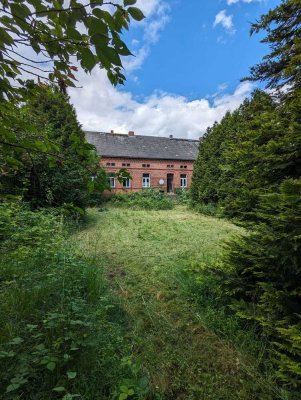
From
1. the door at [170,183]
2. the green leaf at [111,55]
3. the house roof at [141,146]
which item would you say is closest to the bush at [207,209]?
the green leaf at [111,55]

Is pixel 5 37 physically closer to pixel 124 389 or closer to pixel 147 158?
pixel 124 389

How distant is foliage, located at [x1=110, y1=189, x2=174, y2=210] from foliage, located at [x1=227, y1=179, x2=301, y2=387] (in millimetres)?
13131

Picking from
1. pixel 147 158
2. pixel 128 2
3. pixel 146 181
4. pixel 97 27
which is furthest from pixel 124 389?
pixel 147 158

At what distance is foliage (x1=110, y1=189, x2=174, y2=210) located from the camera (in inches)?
650

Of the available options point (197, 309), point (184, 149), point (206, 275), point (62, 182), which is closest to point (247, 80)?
point (206, 275)

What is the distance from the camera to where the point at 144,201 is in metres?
17.0

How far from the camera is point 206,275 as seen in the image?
4.07m

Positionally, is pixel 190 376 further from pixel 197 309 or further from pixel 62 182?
pixel 62 182

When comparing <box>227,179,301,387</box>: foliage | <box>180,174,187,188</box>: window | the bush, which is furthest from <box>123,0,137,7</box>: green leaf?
<box>180,174,187,188</box>: window

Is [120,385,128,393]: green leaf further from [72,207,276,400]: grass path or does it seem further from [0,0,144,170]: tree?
[0,0,144,170]: tree

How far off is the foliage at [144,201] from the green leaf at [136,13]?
1502cm

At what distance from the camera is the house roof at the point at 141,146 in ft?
89.5

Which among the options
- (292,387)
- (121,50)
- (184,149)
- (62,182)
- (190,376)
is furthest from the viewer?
(184,149)

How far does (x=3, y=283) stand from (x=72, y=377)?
5.80ft
